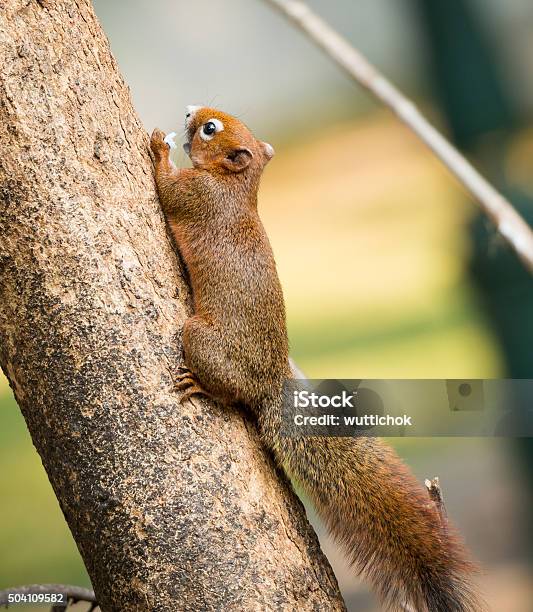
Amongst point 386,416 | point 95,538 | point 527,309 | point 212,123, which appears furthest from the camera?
point 527,309

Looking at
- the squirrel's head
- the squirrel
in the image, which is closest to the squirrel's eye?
the squirrel's head

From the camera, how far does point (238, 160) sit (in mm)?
1908

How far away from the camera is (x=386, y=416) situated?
1.66 meters

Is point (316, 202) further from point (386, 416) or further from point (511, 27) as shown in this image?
point (386, 416)

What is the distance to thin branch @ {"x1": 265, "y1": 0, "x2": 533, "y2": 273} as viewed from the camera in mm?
991

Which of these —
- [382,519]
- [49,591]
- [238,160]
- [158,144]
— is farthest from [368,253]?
[49,591]

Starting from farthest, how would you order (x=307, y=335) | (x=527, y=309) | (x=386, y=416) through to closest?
1. (x=307, y=335)
2. (x=527, y=309)
3. (x=386, y=416)

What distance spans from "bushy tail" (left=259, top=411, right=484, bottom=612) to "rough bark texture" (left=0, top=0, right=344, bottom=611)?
124 millimetres

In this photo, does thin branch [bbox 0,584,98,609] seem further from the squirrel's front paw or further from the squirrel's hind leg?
the squirrel's front paw

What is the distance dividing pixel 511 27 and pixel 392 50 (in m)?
0.45

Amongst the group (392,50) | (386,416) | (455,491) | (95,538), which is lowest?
(95,538)

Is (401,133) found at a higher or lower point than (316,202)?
higher

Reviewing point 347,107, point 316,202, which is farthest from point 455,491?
point 347,107

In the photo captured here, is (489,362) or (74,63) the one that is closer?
(74,63)
